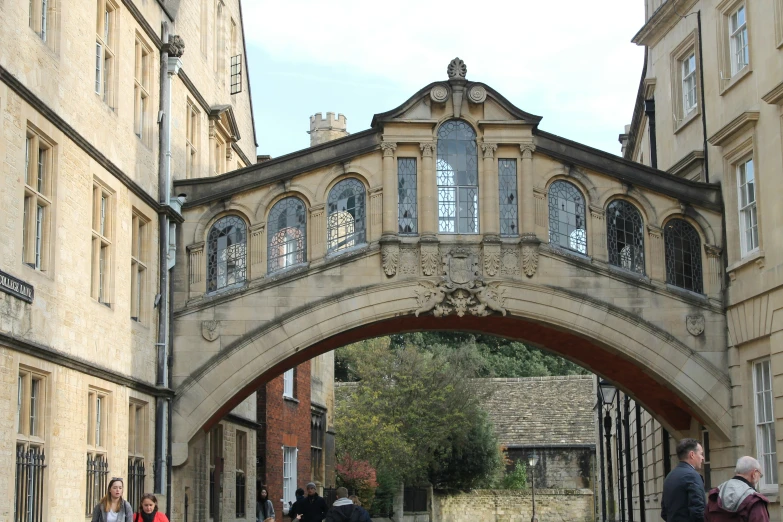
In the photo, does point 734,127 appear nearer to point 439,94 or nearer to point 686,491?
point 439,94

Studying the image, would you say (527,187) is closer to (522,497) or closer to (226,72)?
(226,72)

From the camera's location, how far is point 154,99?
67.4 ft

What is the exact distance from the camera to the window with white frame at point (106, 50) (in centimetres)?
1795

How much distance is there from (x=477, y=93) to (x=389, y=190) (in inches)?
92.3

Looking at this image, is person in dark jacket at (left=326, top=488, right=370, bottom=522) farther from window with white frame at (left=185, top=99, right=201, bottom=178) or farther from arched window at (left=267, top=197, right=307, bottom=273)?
window with white frame at (left=185, top=99, right=201, bottom=178)

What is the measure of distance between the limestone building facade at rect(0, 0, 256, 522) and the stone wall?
1016 inches

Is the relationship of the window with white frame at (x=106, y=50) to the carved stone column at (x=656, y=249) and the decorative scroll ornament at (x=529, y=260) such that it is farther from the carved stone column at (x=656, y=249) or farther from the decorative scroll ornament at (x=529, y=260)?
the carved stone column at (x=656, y=249)

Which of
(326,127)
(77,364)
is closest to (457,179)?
(77,364)

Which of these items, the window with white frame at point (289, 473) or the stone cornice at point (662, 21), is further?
the window with white frame at point (289, 473)

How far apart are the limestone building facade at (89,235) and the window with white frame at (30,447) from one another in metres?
0.02

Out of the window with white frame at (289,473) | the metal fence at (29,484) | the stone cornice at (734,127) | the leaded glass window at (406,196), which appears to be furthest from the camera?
the window with white frame at (289,473)

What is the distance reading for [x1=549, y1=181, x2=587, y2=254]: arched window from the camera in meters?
21.6

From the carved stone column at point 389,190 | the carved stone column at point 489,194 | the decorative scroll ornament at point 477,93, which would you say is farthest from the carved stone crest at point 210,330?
the decorative scroll ornament at point 477,93

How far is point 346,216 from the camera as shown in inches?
847
